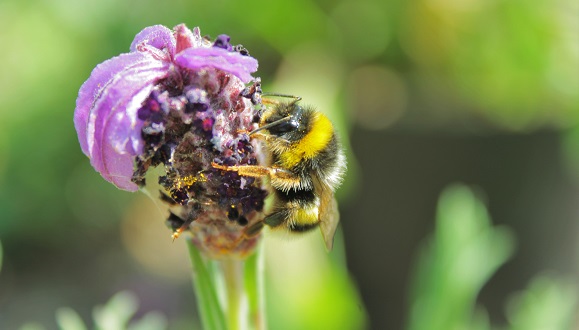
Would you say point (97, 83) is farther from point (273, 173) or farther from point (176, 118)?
point (273, 173)

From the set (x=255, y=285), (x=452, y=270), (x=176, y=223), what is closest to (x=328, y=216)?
(x=255, y=285)

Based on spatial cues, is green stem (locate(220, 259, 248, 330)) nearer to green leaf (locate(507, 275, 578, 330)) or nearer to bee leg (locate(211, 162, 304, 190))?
bee leg (locate(211, 162, 304, 190))

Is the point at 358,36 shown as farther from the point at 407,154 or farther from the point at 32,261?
the point at 32,261

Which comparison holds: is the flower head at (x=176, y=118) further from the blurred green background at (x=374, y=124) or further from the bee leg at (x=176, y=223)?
the blurred green background at (x=374, y=124)

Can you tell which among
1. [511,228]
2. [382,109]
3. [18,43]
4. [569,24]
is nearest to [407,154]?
[382,109]

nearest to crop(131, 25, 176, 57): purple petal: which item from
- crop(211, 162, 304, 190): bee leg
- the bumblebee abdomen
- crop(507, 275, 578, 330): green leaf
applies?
crop(211, 162, 304, 190): bee leg

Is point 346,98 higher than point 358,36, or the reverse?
point 358,36

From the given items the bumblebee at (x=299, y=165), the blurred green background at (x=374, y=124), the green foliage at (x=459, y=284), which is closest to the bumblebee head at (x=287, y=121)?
the bumblebee at (x=299, y=165)
